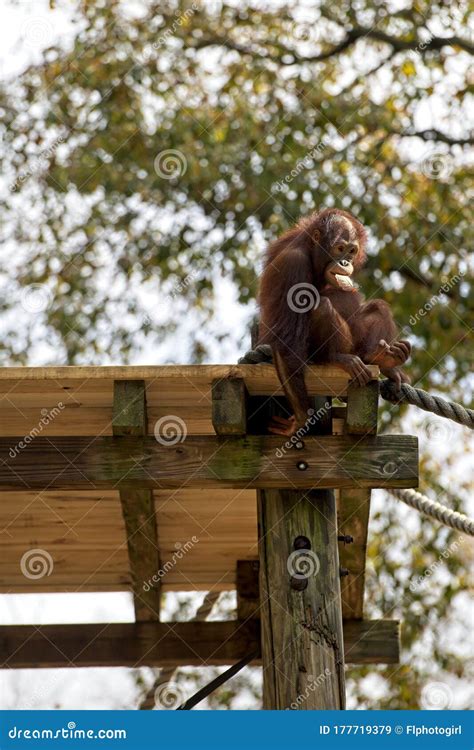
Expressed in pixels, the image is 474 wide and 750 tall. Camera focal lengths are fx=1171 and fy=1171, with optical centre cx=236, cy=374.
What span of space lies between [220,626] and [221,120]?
275 inches

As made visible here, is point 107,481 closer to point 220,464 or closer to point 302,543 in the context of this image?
point 220,464

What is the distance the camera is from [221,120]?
11.9 meters

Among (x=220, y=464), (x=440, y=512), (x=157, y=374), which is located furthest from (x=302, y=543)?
(x=440, y=512)

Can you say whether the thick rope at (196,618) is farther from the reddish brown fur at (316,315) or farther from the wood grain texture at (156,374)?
the wood grain texture at (156,374)

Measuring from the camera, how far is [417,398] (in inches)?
198

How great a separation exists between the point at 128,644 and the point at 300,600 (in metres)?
1.71

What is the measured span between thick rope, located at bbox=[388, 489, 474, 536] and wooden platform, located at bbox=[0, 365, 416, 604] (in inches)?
19.9

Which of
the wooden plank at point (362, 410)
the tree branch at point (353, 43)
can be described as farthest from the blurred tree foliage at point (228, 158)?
the wooden plank at point (362, 410)

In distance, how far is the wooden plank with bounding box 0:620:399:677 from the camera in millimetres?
6039

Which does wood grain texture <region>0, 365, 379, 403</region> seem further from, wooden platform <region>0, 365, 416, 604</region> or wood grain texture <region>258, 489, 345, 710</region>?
wood grain texture <region>258, 489, 345, 710</region>

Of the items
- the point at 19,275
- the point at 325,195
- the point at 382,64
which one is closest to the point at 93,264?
the point at 19,275

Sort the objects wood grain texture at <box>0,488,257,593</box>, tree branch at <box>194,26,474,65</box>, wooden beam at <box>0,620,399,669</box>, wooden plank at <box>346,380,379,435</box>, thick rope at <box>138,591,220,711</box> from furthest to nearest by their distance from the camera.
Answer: tree branch at <box>194,26,474,65</box> → thick rope at <box>138,591,220,711</box> → wooden beam at <box>0,620,399,669</box> → wood grain texture at <box>0,488,257,593</box> → wooden plank at <box>346,380,379,435</box>

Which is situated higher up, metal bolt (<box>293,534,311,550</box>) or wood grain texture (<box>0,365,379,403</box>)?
wood grain texture (<box>0,365,379,403</box>)

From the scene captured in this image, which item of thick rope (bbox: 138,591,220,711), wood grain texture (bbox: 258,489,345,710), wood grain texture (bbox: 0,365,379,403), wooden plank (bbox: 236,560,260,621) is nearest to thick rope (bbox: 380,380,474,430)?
wood grain texture (bbox: 258,489,345,710)
